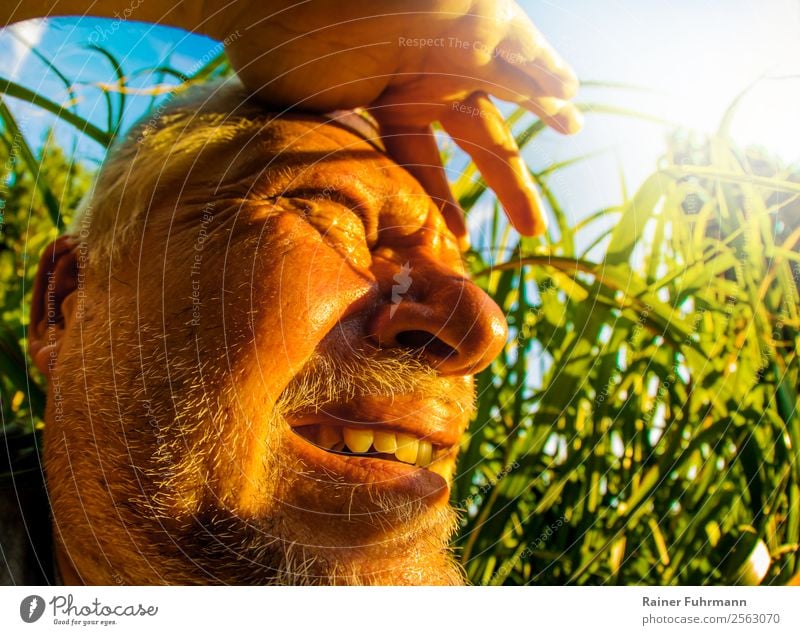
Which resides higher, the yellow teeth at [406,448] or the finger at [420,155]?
the finger at [420,155]

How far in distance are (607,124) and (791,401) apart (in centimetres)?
41

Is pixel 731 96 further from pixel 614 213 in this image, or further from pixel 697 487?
pixel 697 487

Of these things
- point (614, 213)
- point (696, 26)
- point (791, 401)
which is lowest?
point (791, 401)

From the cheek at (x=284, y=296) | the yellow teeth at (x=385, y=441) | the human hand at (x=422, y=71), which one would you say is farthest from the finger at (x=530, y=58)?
the yellow teeth at (x=385, y=441)

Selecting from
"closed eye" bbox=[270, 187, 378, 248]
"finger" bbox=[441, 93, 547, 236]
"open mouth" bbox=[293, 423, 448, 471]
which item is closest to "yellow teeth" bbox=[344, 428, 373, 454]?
"open mouth" bbox=[293, 423, 448, 471]

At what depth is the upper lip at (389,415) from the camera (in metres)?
0.63

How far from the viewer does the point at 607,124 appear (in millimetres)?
807

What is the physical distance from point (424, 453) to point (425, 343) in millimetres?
118

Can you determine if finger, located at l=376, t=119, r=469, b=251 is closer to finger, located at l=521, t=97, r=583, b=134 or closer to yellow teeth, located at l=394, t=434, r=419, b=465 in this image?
finger, located at l=521, t=97, r=583, b=134

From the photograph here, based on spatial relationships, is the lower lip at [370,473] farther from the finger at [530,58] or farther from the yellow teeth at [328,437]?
the finger at [530,58]

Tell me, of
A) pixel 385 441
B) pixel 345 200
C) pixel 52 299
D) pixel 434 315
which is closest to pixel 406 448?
pixel 385 441

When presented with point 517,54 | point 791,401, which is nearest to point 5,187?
point 517,54

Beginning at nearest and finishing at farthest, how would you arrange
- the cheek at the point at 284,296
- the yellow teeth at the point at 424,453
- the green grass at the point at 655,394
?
the cheek at the point at 284,296 < the yellow teeth at the point at 424,453 < the green grass at the point at 655,394

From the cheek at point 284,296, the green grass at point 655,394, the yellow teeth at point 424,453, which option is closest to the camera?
the cheek at point 284,296
